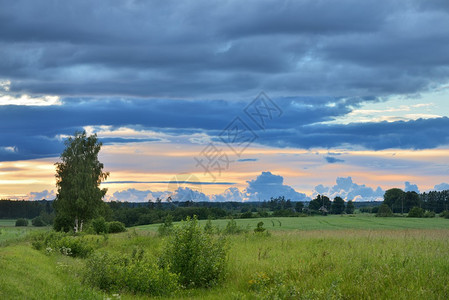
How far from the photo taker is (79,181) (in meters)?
60.9

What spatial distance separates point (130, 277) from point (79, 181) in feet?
153

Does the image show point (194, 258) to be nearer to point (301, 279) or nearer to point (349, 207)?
point (301, 279)

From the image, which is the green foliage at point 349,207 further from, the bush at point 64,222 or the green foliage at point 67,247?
the green foliage at point 67,247

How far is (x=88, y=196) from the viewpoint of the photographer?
202 feet

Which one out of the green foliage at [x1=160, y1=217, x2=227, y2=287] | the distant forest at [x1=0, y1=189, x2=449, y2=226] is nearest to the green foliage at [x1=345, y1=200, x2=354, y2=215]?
the distant forest at [x1=0, y1=189, x2=449, y2=226]

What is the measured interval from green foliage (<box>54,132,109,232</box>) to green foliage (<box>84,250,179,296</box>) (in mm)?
44299

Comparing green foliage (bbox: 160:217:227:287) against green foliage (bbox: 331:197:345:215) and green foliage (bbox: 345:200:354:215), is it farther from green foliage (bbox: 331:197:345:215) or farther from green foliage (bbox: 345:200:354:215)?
green foliage (bbox: 331:197:345:215)

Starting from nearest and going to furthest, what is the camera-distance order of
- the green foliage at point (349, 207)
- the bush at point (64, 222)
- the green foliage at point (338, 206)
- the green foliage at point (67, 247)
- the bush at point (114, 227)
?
1. the green foliage at point (67, 247)
2. the bush at point (114, 227)
3. the bush at point (64, 222)
4. the green foliage at point (349, 207)
5. the green foliage at point (338, 206)

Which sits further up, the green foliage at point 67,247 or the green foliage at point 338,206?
the green foliage at point 338,206

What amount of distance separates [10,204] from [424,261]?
509ft

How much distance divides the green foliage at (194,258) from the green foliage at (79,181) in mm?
45014

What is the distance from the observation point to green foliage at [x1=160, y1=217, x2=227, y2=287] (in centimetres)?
1775

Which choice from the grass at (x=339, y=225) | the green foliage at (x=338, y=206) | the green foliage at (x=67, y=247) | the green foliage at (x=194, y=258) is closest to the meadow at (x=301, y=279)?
the green foliage at (x=194, y=258)

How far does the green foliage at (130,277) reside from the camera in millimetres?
16578
